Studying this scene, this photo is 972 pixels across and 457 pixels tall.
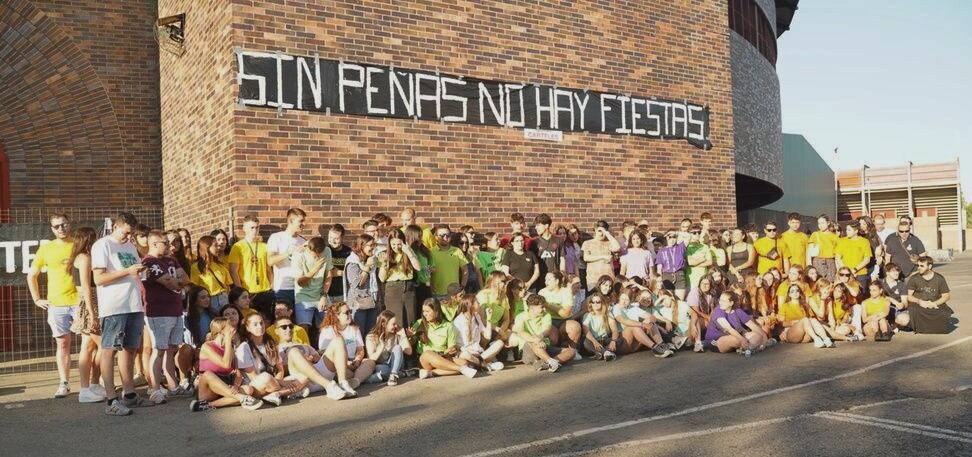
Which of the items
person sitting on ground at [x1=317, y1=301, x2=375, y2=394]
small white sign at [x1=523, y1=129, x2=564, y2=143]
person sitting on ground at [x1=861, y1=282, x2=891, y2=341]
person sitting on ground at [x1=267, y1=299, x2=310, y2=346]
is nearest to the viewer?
person sitting on ground at [x1=267, y1=299, x2=310, y2=346]

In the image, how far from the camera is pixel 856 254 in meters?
11.3

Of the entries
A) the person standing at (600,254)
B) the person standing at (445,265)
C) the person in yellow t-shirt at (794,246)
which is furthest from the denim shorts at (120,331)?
the person in yellow t-shirt at (794,246)

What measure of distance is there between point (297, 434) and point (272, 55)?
209 inches

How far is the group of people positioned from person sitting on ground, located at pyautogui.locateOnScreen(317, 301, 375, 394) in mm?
21

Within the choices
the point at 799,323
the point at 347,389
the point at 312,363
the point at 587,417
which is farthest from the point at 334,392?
the point at 799,323

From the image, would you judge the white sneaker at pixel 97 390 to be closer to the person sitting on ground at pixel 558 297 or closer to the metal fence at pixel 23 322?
the metal fence at pixel 23 322

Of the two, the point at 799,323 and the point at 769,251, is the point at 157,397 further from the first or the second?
the point at 769,251

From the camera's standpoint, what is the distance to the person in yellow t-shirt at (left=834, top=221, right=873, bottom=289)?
11266 millimetres

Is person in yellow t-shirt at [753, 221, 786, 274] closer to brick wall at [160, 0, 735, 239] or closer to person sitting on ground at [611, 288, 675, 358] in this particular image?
brick wall at [160, 0, 735, 239]

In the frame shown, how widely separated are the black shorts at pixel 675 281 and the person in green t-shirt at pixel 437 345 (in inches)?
149

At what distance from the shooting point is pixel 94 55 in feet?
37.7

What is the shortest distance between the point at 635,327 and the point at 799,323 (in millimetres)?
2241

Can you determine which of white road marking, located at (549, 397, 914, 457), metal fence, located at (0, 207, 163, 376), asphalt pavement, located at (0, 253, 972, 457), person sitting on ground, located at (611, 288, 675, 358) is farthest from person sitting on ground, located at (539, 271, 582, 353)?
metal fence, located at (0, 207, 163, 376)

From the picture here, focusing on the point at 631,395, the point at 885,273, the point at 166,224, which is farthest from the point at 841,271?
the point at 166,224
